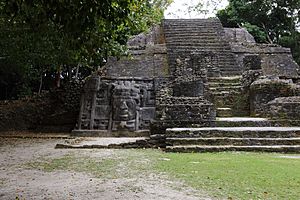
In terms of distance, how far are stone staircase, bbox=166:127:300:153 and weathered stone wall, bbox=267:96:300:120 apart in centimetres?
121

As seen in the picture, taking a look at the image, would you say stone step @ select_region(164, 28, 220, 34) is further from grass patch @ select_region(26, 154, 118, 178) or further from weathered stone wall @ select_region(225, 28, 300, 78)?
grass patch @ select_region(26, 154, 118, 178)

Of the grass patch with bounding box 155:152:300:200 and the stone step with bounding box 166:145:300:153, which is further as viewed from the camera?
the stone step with bounding box 166:145:300:153

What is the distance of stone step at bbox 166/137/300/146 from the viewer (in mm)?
8945

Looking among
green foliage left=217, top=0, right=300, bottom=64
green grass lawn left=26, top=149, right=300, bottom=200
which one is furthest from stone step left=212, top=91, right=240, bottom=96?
green foliage left=217, top=0, right=300, bottom=64

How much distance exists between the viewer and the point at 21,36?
10453 millimetres

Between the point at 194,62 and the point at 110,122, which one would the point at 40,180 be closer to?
the point at 110,122

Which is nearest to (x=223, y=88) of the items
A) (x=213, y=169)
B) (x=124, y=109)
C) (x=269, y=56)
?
(x=124, y=109)

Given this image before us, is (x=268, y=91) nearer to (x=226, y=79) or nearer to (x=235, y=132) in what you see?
(x=226, y=79)

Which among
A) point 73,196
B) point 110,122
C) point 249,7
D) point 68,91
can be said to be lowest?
point 73,196

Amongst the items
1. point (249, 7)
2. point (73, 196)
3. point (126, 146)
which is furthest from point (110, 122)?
point (249, 7)

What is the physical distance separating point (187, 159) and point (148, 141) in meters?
2.53

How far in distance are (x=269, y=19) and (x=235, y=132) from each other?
1849 centimetres

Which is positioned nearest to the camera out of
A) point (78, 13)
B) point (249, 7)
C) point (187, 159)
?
point (78, 13)

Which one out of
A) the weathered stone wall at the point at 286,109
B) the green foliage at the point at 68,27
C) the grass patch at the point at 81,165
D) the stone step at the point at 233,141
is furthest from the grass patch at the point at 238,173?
the weathered stone wall at the point at 286,109
